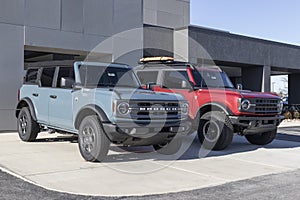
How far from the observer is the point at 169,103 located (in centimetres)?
768

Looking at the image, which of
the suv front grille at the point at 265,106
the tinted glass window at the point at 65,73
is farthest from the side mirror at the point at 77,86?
the suv front grille at the point at 265,106

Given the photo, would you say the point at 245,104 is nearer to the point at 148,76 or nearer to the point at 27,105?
the point at 148,76

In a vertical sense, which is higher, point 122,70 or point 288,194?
point 122,70

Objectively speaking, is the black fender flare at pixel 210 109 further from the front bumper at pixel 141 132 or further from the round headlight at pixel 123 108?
the round headlight at pixel 123 108

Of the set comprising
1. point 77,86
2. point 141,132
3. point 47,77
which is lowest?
point 141,132

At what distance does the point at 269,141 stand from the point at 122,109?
538 cm

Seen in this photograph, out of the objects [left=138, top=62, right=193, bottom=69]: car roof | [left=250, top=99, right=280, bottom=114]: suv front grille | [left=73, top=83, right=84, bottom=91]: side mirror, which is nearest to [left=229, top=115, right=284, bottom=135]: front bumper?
[left=250, top=99, right=280, bottom=114]: suv front grille

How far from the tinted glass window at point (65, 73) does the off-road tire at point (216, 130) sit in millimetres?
3487

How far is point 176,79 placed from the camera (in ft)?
33.3

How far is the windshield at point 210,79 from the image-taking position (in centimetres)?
1002

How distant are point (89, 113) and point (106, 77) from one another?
46.2 inches

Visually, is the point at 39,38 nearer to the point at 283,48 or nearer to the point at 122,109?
the point at 122,109

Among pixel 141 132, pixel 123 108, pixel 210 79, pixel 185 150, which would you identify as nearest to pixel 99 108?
pixel 123 108

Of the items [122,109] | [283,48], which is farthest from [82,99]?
[283,48]
